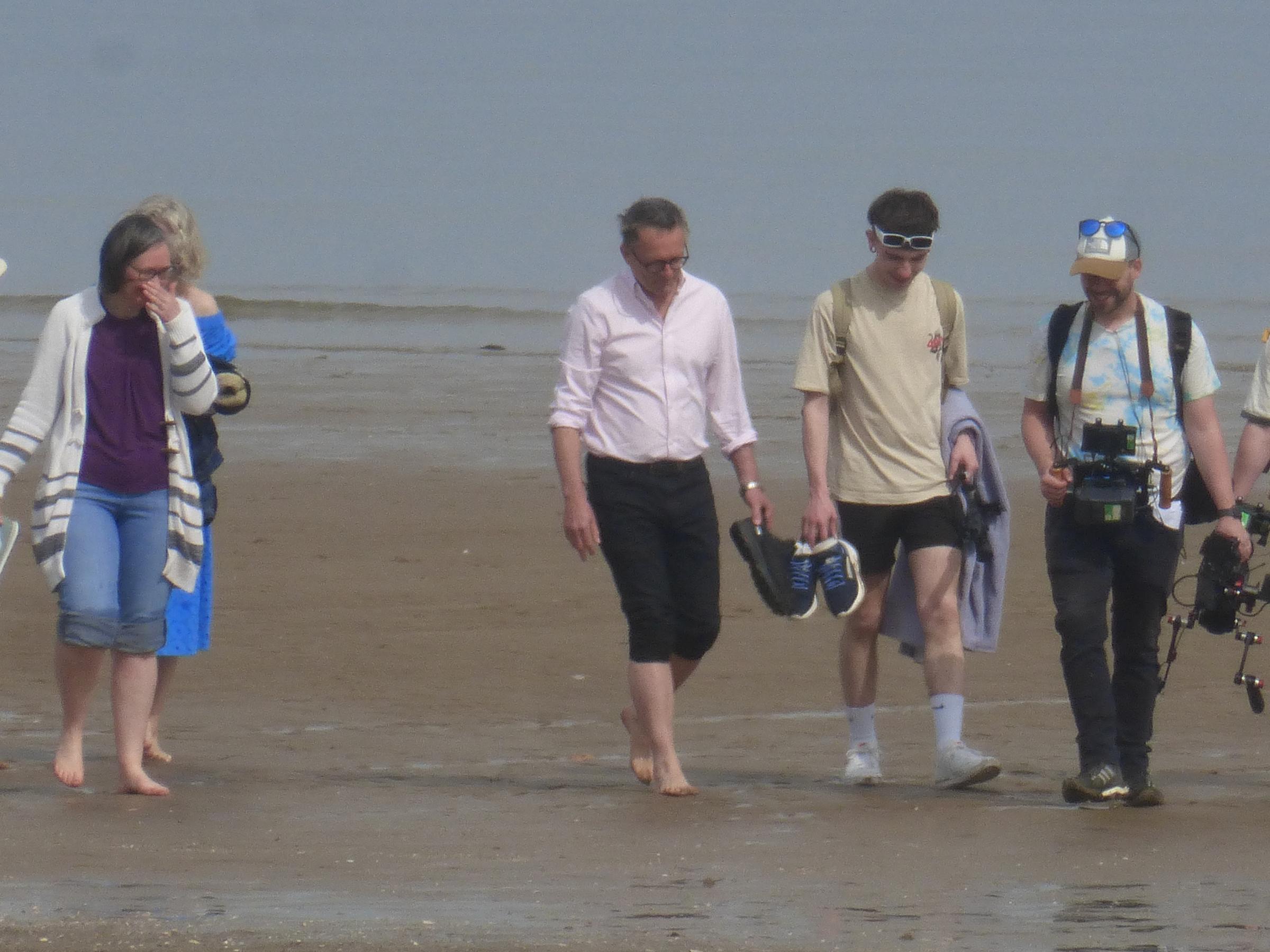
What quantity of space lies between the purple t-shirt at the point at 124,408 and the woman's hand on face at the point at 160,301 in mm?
125

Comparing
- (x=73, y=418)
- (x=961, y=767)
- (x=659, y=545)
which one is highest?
(x=73, y=418)

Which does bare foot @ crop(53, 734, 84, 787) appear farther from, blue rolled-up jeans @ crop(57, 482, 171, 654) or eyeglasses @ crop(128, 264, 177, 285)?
eyeglasses @ crop(128, 264, 177, 285)

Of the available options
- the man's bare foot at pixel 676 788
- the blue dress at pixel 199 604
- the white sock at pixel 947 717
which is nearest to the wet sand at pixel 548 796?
the man's bare foot at pixel 676 788

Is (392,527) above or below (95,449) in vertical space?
below

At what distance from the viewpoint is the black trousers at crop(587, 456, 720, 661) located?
19.7ft

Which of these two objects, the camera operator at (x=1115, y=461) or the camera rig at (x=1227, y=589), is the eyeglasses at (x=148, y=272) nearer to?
the camera operator at (x=1115, y=461)

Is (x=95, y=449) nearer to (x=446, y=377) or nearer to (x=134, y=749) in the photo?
(x=134, y=749)

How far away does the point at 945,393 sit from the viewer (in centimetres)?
643

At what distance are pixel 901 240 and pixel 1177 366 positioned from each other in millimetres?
831

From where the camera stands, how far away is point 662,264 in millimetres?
5961

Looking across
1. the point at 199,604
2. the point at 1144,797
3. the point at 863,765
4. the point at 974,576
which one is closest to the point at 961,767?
the point at 863,765

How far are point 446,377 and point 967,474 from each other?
15.7m

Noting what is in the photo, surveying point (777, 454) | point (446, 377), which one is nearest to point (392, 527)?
point (777, 454)

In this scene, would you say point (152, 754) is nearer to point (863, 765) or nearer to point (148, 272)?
point (148, 272)
